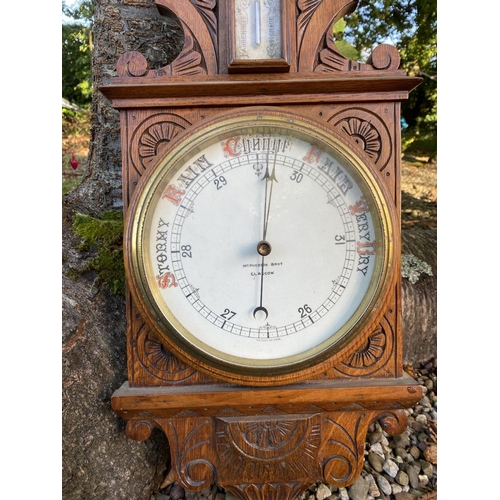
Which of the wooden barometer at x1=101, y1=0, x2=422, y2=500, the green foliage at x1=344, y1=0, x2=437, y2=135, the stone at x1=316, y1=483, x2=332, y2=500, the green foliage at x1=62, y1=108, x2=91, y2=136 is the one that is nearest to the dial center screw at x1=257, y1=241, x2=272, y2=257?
the wooden barometer at x1=101, y1=0, x2=422, y2=500

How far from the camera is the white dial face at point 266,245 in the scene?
3.06ft

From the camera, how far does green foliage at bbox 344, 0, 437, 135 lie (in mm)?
1748

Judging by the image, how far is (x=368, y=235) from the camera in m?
0.95

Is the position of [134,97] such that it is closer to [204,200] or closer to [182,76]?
[182,76]

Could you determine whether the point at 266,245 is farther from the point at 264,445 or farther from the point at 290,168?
the point at 264,445

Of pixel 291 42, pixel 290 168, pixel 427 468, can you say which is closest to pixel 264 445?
pixel 427 468

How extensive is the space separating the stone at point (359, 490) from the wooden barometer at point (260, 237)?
156 mm

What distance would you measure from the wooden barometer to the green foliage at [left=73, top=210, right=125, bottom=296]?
7.6 inches

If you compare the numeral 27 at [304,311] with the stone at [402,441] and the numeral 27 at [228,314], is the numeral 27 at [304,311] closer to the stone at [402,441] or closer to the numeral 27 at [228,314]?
the numeral 27 at [228,314]

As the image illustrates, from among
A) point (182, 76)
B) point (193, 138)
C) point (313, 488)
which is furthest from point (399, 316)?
point (182, 76)

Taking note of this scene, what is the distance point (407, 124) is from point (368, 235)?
1392 millimetres

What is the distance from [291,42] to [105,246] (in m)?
0.68

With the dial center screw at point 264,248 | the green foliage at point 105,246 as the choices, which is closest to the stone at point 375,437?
the dial center screw at point 264,248

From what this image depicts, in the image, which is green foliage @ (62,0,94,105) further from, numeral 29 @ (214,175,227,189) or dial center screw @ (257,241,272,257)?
dial center screw @ (257,241,272,257)
